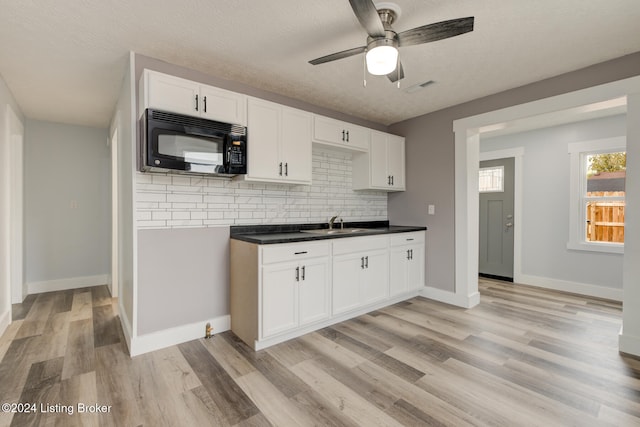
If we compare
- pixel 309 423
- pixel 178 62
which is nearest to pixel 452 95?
pixel 178 62

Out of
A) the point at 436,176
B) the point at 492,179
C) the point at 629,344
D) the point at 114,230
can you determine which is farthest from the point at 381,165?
the point at 114,230

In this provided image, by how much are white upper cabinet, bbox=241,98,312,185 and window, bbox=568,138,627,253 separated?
388 centimetres

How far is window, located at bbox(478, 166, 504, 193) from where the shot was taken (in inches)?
200

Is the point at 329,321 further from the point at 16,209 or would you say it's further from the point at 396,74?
the point at 16,209

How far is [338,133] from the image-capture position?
3551mm

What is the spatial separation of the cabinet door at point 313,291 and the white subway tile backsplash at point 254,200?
79 cm

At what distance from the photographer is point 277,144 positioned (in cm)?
300

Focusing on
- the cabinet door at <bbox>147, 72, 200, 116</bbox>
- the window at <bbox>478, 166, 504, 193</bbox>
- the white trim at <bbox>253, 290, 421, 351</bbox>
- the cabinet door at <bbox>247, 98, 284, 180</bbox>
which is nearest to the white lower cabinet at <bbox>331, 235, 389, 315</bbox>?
the white trim at <bbox>253, 290, 421, 351</bbox>

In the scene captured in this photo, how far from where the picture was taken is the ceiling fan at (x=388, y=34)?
167cm

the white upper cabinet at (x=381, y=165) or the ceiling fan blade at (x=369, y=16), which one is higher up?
the ceiling fan blade at (x=369, y=16)

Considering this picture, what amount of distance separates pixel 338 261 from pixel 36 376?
2.47 metres

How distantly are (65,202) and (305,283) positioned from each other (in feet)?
13.2

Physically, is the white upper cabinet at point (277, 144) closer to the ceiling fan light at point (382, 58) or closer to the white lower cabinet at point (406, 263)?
the ceiling fan light at point (382, 58)

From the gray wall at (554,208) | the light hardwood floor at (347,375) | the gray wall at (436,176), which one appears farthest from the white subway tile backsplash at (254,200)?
the gray wall at (554,208)
